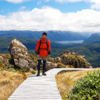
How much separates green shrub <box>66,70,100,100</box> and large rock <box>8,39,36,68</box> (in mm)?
25146

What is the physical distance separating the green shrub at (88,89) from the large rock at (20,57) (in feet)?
82.5

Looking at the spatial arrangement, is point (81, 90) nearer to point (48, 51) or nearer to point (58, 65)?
point (48, 51)

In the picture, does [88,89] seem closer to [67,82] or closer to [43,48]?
[67,82]

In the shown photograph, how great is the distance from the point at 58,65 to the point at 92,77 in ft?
97.6

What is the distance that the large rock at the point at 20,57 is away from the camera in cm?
3185

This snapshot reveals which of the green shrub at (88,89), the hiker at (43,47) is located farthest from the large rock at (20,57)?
the green shrub at (88,89)

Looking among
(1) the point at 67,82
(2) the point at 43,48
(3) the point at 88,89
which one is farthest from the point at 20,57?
(3) the point at 88,89

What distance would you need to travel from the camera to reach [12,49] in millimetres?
32906

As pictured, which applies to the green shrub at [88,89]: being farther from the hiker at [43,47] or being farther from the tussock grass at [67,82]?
the hiker at [43,47]

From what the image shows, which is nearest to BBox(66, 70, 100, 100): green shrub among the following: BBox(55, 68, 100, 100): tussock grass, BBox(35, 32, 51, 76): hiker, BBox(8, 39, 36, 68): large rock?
BBox(55, 68, 100, 100): tussock grass

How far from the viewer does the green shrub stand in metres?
6.56

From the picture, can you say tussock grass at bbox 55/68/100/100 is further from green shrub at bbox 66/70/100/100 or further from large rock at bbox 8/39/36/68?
large rock at bbox 8/39/36/68

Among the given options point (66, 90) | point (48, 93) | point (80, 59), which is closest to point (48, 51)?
point (66, 90)

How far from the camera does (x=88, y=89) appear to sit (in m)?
6.77
